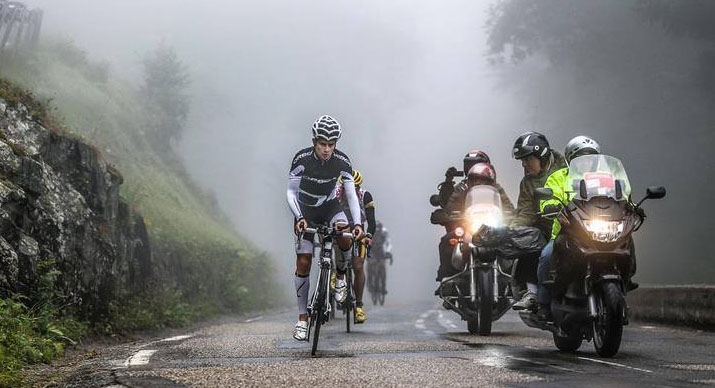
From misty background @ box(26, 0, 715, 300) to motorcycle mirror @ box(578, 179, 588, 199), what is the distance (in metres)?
14.5

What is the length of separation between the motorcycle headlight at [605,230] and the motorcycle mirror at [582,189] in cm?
28

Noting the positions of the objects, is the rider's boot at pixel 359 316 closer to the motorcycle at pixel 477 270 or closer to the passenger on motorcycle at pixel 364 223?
the passenger on motorcycle at pixel 364 223

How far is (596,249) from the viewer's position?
7.80 m

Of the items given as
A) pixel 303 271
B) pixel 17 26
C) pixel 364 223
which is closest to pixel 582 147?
pixel 303 271

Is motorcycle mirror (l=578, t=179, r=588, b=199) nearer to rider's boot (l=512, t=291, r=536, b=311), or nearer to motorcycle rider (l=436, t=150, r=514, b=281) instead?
rider's boot (l=512, t=291, r=536, b=311)

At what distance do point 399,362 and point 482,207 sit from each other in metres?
3.88

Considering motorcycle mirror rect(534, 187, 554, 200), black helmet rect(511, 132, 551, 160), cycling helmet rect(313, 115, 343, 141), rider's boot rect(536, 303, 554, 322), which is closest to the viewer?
motorcycle mirror rect(534, 187, 554, 200)

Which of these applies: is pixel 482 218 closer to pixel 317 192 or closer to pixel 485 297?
pixel 485 297

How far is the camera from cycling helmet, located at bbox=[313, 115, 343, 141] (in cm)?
941

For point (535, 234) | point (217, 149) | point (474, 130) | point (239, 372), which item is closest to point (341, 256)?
point (535, 234)

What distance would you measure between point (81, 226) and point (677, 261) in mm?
18155

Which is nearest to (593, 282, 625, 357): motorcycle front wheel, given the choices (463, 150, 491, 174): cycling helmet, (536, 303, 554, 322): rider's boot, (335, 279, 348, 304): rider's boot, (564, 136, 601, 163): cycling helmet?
(536, 303, 554, 322): rider's boot

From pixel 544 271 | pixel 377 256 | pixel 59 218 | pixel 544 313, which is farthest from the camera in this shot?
pixel 377 256

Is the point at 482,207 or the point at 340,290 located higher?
the point at 482,207
